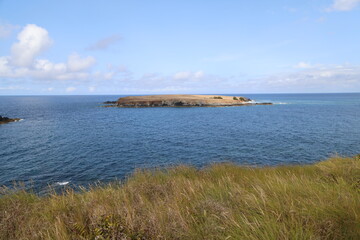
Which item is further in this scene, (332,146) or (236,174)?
(332,146)

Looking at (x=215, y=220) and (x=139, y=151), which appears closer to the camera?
(x=215, y=220)

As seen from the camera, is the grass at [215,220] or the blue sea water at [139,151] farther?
the blue sea water at [139,151]

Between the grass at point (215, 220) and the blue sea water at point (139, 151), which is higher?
the grass at point (215, 220)

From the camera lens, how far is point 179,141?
29156mm

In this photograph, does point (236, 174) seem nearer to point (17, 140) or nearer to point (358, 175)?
point (358, 175)

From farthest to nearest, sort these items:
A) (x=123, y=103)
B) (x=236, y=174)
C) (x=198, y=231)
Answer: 1. (x=123, y=103)
2. (x=236, y=174)
3. (x=198, y=231)

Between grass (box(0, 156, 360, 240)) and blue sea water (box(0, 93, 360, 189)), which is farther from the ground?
grass (box(0, 156, 360, 240))

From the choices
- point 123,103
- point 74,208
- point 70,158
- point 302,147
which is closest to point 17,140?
point 70,158

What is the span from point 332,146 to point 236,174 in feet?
77.9

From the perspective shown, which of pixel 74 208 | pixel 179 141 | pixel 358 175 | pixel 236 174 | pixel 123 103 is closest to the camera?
pixel 74 208

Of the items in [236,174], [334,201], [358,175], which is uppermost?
[334,201]

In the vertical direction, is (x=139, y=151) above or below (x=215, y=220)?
below

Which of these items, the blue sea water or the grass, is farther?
the blue sea water

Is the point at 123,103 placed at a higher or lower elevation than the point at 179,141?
higher
